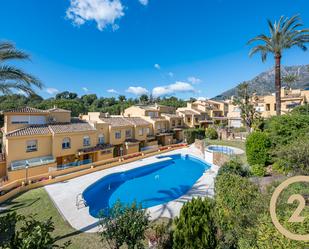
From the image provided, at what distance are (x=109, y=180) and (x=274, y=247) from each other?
2110 centimetres

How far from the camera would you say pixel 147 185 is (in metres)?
22.5

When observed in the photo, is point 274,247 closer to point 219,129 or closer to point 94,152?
point 94,152

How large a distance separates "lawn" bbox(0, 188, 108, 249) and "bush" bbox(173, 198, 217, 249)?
4.27m

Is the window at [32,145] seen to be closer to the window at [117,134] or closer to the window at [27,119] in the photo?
the window at [27,119]

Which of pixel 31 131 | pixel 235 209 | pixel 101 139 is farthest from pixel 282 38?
pixel 31 131

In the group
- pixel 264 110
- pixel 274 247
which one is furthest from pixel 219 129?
pixel 274 247

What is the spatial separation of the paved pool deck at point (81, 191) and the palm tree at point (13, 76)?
957 cm

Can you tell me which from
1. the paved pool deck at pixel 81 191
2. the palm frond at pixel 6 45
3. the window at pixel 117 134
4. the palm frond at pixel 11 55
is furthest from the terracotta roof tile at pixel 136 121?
the palm frond at pixel 6 45

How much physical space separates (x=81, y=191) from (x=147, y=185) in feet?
25.4

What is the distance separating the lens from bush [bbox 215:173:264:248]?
7.53 meters

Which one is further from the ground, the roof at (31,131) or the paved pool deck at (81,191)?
the roof at (31,131)

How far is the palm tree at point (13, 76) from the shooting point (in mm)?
9898

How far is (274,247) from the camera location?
209 inches

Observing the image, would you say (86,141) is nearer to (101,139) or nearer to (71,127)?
(71,127)
